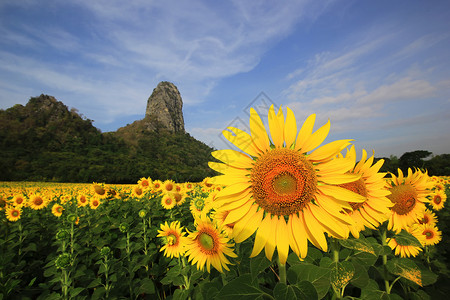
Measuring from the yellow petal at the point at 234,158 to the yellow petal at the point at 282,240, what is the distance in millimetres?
437

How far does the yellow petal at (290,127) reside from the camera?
4.55ft

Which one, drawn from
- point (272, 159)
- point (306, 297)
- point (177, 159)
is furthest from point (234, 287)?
point (177, 159)

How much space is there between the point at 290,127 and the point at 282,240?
75cm

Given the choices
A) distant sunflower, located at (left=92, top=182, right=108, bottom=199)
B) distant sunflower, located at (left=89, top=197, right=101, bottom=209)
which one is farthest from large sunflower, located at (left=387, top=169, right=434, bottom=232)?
distant sunflower, located at (left=89, top=197, right=101, bottom=209)

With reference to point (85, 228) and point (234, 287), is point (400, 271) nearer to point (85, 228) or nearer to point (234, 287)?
point (234, 287)

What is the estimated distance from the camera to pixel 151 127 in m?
95.8

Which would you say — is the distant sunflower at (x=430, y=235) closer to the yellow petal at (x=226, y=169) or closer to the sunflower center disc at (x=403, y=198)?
the sunflower center disc at (x=403, y=198)

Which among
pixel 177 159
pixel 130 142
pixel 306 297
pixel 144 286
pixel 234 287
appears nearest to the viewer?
pixel 306 297

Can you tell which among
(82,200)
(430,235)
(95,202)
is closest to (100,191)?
(95,202)

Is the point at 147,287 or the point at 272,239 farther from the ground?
the point at 272,239

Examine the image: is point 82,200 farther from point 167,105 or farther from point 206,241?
point 167,105

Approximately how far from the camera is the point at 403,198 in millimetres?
2330

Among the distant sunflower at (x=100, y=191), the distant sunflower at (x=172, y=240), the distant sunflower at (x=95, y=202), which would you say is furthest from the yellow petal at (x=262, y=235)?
the distant sunflower at (x=95, y=202)

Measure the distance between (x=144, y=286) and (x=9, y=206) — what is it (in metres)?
5.93
